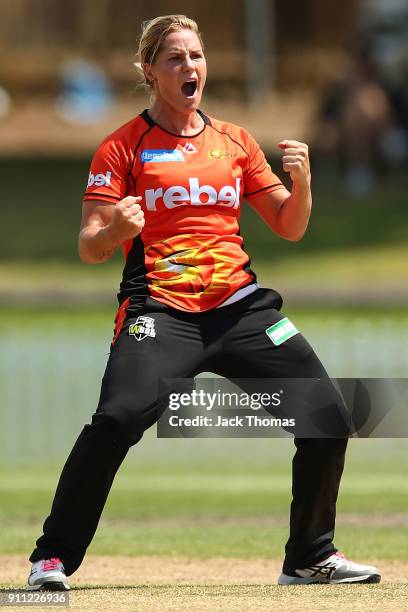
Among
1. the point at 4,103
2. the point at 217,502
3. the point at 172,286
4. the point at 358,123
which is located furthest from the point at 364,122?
the point at 172,286

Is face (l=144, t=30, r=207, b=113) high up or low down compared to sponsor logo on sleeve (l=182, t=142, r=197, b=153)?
up

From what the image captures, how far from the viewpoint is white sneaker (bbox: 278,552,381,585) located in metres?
6.56

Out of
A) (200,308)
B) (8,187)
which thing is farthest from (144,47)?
(8,187)

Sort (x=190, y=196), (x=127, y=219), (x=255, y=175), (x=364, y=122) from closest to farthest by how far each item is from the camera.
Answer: (x=127, y=219), (x=190, y=196), (x=255, y=175), (x=364, y=122)

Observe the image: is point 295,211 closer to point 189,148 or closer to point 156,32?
point 189,148

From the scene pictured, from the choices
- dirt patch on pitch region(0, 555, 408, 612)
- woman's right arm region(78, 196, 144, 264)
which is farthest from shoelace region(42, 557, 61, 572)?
woman's right arm region(78, 196, 144, 264)

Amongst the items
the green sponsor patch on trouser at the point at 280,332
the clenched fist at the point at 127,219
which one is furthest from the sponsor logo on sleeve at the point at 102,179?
the green sponsor patch on trouser at the point at 280,332

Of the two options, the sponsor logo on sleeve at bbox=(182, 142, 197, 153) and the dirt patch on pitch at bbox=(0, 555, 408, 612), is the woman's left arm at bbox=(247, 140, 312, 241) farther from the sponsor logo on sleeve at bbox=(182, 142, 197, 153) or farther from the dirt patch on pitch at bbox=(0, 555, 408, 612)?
the dirt patch on pitch at bbox=(0, 555, 408, 612)

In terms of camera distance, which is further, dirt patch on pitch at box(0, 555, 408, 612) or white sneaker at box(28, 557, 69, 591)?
white sneaker at box(28, 557, 69, 591)

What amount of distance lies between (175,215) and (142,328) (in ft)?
1.52

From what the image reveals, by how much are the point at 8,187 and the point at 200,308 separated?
2031cm

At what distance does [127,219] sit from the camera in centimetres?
594

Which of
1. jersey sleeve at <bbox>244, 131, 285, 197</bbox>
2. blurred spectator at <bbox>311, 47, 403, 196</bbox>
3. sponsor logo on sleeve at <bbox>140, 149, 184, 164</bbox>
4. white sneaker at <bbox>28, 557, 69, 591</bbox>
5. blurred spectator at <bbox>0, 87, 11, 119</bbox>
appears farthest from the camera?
blurred spectator at <bbox>0, 87, 11, 119</bbox>

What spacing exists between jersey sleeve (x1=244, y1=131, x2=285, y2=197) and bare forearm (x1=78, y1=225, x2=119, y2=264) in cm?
71
